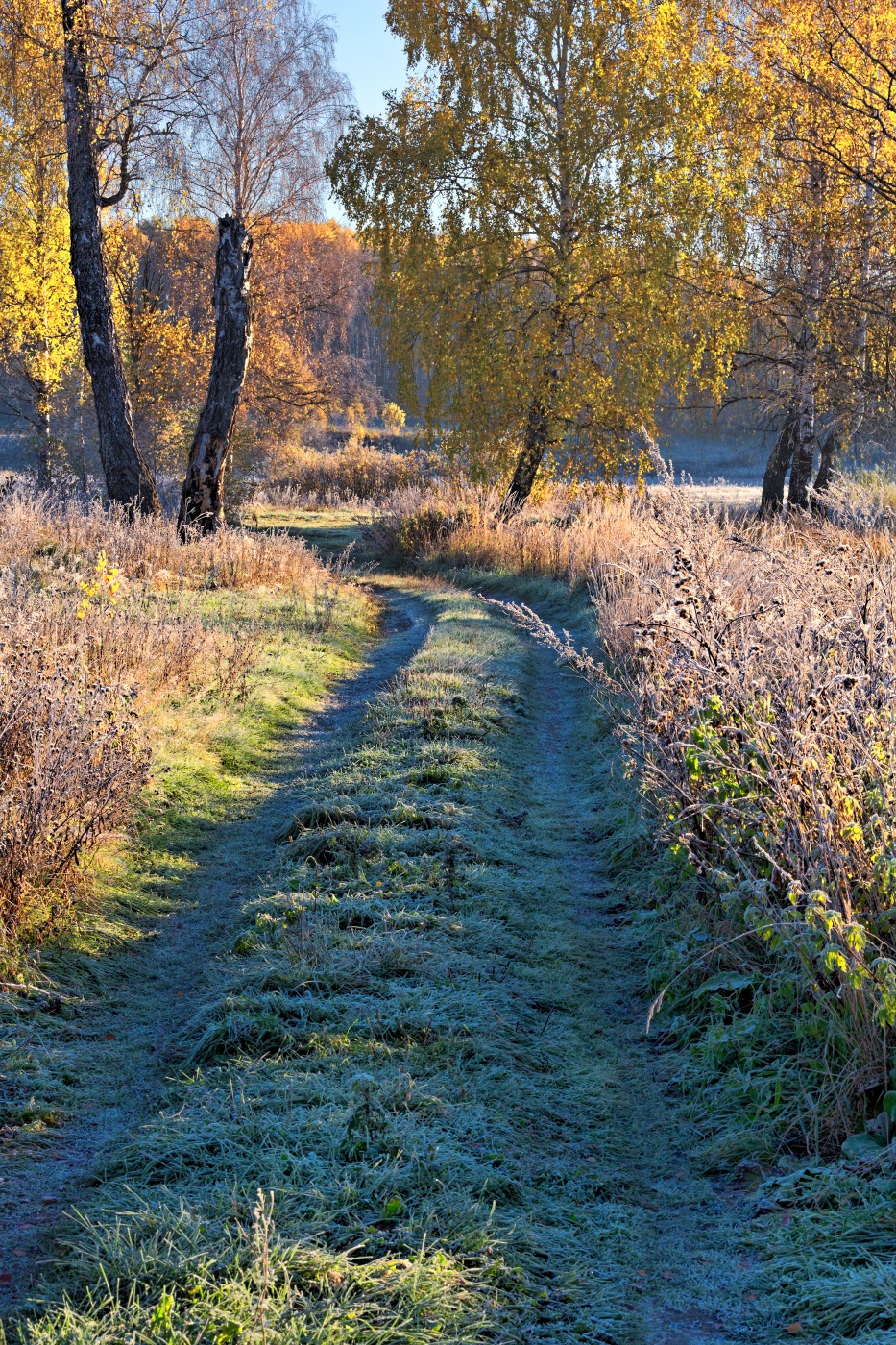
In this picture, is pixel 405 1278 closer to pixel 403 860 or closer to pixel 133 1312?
pixel 133 1312

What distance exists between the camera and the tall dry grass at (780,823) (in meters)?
3.30

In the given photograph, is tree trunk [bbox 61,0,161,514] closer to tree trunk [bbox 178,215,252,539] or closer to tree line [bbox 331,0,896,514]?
tree trunk [bbox 178,215,252,539]

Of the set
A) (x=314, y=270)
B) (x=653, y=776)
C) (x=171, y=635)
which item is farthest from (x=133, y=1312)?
(x=314, y=270)

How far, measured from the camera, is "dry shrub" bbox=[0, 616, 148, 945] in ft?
15.2

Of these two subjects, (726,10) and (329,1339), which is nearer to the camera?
(329,1339)

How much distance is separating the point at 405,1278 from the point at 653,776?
3139 mm

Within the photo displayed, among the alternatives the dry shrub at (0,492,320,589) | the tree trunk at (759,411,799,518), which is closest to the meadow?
the dry shrub at (0,492,320,589)

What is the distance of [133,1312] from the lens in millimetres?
2350

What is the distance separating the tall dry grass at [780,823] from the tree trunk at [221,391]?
341 inches

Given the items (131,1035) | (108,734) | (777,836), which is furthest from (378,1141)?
(108,734)

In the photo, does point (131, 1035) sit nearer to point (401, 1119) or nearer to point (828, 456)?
point (401, 1119)

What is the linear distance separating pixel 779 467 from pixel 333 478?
15185 mm

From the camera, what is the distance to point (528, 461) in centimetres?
1855

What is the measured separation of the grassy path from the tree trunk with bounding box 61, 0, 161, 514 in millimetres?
7528
